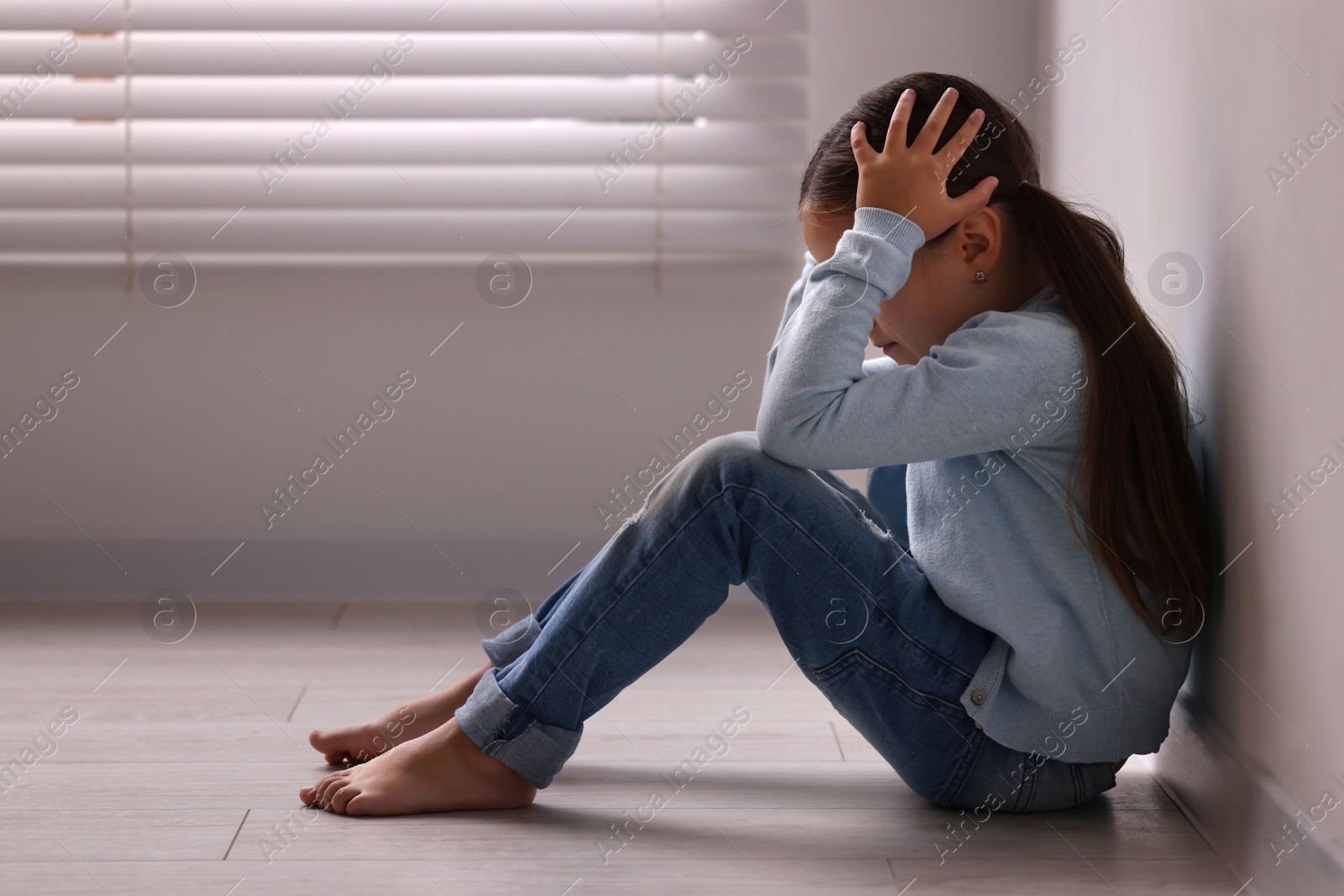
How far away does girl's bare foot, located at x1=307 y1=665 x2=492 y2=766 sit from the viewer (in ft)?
3.75

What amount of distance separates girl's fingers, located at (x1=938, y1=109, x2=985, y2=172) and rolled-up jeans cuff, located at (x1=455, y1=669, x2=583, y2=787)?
52 cm

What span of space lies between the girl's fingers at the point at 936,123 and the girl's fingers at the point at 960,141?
1cm

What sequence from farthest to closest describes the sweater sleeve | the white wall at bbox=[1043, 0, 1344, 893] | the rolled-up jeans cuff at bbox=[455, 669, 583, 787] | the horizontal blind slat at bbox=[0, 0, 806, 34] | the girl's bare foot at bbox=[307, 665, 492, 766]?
the horizontal blind slat at bbox=[0, 0, 806, 34], the girl's bare foot at bbox=[307, 665, 492, 766], the rolled-up jeans cuff at bbox=[455, 669, 583, 787], the sweater sleeve, the white wall at bbox=[1043, 0, 1344, 893]

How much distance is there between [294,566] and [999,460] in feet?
4.30

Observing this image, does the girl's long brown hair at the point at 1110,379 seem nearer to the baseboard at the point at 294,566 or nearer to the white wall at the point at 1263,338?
the white wall at the point at 1263,338

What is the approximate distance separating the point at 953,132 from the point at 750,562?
1.19 feet

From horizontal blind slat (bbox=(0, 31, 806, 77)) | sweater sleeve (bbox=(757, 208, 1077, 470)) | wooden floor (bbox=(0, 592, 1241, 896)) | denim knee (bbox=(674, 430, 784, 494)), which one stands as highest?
horizontal blind slat (bbox=(0, 31, 806, 77))

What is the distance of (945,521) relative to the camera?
96cm

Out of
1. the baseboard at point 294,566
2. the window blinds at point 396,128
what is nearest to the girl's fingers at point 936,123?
the window blinds at point 396,128

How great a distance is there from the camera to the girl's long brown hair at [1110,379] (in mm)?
907

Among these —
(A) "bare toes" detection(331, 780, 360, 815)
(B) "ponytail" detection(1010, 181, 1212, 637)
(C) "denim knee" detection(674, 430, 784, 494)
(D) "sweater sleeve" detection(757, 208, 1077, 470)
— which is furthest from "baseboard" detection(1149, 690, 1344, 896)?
(A) "bare toes" detection(331, 780, 360, 815)

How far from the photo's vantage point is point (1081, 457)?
0.91m

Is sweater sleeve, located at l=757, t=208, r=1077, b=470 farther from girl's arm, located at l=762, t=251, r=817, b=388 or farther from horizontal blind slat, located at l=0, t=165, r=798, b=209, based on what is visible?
horizontal blind slat, located at l=0, t=165, r=798, b=209

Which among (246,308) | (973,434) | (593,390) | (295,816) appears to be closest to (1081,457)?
(973,434)
